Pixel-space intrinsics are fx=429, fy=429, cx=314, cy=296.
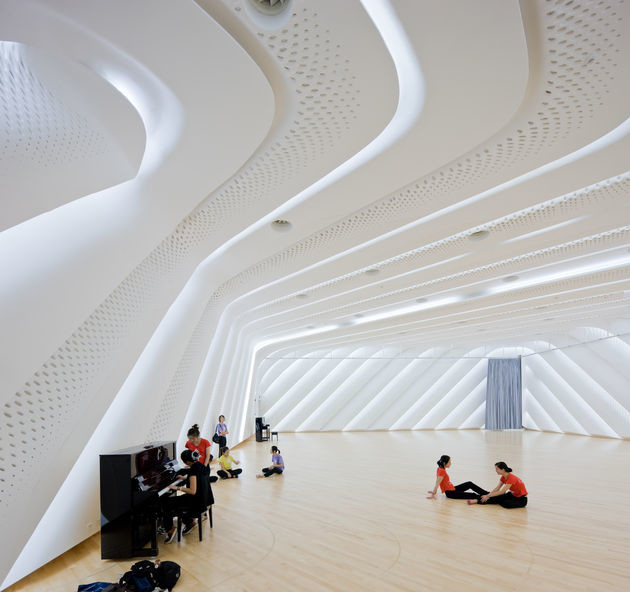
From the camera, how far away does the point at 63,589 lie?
4.00 m

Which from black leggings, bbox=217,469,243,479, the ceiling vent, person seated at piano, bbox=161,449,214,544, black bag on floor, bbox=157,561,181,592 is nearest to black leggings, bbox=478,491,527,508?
person seated at piano, bbox=161,449,214,544

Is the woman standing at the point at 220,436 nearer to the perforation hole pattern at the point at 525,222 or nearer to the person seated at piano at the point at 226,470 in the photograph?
the person seated at piano at the point at 226,470

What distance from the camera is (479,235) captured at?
19.4ft

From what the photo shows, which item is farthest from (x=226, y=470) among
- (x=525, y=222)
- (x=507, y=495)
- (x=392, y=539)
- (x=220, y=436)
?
(x=525, y=222)

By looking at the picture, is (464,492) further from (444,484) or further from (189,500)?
(189,500)

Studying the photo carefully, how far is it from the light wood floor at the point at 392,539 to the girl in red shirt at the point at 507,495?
0.14 m

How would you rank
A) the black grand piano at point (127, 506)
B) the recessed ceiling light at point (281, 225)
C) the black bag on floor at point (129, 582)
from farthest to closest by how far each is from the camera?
the recessed ceiling light at point (281, 225) < the black grand piano at point (127, 506) < the black bag on floor at point (129, 582)

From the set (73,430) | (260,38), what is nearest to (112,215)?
(260,38)

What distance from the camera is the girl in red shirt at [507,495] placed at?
6.61 m

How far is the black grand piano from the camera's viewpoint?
4.67 m

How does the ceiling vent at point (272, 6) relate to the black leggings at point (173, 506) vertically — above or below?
above

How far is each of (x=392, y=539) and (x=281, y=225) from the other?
13.0ft

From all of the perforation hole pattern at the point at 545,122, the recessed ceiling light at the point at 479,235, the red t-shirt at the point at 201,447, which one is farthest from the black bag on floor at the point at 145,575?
the recessed ceiling light at the point at 479,235

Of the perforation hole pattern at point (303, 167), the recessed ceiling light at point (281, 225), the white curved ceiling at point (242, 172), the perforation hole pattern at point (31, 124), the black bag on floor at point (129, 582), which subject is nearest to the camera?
the perforation hole pattern at point (31, 124)
